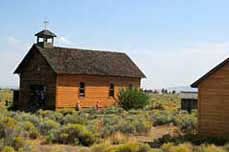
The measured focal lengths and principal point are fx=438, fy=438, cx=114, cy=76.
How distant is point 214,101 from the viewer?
1833cm

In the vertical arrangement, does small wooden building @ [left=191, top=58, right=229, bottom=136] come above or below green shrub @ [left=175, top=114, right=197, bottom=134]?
above

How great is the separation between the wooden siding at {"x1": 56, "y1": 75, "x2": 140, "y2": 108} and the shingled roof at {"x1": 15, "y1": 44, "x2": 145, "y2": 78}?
535 mm

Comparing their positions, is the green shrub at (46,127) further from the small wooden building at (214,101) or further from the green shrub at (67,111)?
the green shrub at (67,111)

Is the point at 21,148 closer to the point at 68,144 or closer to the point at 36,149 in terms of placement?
the point at 36,149

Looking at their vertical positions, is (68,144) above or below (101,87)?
below

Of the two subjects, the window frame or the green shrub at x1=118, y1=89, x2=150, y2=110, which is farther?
the window frame

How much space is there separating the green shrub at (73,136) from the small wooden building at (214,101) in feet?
16.0

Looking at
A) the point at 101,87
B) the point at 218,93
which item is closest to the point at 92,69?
the point at 101,87

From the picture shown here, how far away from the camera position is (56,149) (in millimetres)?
15070

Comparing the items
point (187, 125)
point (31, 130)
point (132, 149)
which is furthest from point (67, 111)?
point (132, 149)

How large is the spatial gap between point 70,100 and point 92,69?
10.5ft

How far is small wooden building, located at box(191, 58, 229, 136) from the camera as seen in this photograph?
18.0 metres

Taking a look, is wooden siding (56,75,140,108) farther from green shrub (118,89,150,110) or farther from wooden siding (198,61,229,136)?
wooden siding (198,61,229,136)

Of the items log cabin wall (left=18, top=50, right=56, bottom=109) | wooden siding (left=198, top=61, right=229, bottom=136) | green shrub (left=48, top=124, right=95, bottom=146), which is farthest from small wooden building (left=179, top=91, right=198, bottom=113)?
green shrub (left=48, top=124, right=95, bottom=146)
